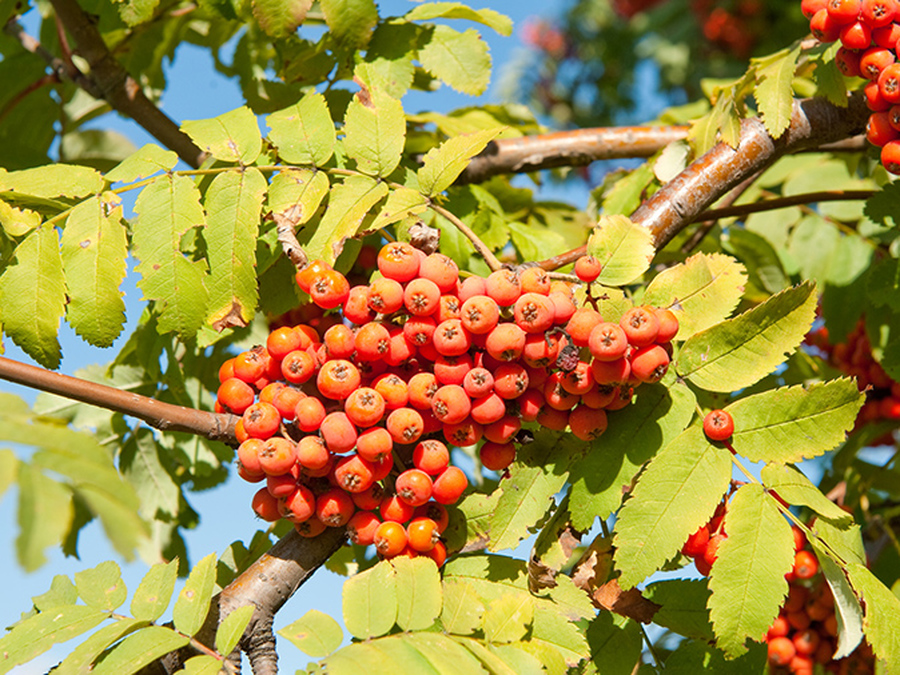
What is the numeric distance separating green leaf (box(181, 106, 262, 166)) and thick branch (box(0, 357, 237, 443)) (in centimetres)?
61

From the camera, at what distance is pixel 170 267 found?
1.72m

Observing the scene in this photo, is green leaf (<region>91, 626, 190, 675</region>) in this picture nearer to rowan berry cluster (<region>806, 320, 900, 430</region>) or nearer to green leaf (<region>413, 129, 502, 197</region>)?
green leaf (<region>413, 129, 502, 197</region>)

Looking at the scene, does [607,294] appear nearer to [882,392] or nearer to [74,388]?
[74,388]

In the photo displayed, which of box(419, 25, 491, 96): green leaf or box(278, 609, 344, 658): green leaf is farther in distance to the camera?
box(419, 25, 491, 96): green leaf

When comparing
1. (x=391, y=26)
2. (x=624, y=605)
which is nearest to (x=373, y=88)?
(x=391, y=26)

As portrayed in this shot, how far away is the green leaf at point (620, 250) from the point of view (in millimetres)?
1708

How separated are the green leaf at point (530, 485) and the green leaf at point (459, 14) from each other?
134 centimetres

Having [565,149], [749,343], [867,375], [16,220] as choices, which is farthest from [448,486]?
[867,375]

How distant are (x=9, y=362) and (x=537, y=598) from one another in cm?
115

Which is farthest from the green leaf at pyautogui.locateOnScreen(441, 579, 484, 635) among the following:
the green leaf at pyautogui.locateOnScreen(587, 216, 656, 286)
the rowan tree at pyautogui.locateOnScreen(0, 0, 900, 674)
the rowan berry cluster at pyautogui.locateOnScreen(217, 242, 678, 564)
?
the green leaf at pyautogui.locateOnScreen(587, 216, 656, 286)

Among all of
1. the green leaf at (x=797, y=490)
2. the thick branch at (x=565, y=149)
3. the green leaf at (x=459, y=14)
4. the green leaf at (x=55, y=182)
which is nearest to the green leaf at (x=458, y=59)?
the green leaf at (x=459, y=14)

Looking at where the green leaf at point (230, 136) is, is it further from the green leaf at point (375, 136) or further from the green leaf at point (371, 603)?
the green leaf at point (371, 603)

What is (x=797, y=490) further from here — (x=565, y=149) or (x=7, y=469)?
(x=565, y=149)

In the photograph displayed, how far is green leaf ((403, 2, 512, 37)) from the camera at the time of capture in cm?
234
